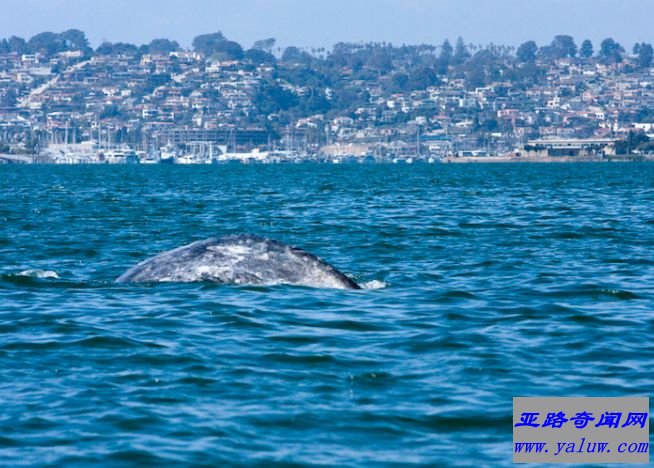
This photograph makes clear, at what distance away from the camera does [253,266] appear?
17438 mm

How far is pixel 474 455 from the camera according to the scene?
9.76m

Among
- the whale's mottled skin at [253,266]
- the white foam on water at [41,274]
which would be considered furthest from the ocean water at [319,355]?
the whale's mottled skin at [253,266]

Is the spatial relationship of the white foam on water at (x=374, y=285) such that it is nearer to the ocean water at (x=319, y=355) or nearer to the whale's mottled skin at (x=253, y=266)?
the ocean water at (x=319, y=355)

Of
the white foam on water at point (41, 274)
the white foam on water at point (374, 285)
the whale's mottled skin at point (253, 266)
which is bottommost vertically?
the white foam on water at point (41, 274)

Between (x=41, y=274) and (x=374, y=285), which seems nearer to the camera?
(x=374, y=285)

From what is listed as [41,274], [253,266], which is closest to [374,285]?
[253,266]

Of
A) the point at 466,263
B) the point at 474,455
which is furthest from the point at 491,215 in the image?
the point at 474,455

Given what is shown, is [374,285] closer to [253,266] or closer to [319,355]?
[253,266]

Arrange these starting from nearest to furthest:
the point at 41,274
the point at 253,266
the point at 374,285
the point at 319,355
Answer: the point at 319,355 < the point at 253,266 < the point at 374,285 < the point at 41,274

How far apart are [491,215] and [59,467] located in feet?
102

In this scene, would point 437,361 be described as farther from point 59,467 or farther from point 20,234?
point 20,234

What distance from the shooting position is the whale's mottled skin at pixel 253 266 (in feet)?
56.9

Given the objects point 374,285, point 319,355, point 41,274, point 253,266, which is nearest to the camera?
point 319,355

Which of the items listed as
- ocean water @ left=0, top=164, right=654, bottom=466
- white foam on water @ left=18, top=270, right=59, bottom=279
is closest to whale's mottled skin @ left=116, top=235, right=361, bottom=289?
ocean water @ left=0, top=164, right=654, bottom=466
